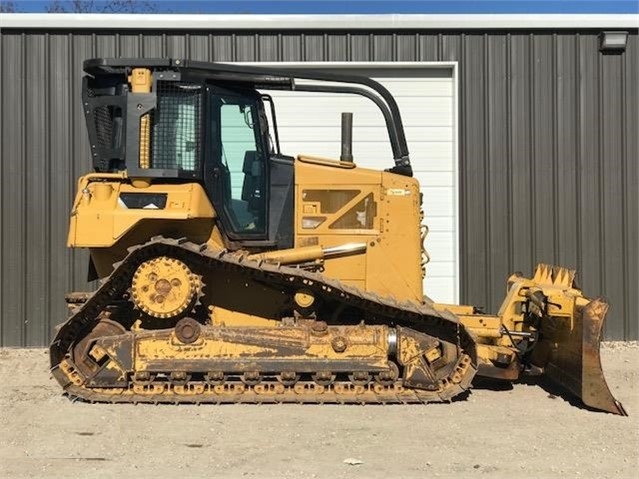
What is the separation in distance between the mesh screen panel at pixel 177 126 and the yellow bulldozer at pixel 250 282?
0.01m

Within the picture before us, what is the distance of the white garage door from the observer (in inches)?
359

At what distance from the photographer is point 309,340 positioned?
5844 millimetres

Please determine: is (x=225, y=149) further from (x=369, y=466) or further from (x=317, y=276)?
(x=369, y=466)

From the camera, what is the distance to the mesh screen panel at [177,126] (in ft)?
19.6

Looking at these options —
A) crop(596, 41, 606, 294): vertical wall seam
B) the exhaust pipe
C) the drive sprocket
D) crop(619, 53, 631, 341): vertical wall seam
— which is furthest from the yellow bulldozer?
crop(619, 53, 631, 341): vertical wall seam

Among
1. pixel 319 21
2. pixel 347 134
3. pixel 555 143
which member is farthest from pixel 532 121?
pixel 347 134

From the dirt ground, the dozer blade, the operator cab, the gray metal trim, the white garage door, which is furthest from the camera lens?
the white garage door

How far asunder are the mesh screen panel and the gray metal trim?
3.14 meters

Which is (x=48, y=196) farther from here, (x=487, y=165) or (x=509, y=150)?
(x=509, y=150)

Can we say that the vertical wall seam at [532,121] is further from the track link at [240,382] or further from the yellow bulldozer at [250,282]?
the track link at [240,382]

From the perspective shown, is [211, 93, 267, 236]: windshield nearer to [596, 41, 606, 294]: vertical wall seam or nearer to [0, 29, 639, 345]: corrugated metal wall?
[0, 29, 639, 345]: corrugated metal wall

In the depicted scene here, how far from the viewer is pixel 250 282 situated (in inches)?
241

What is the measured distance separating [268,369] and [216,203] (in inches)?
63.1

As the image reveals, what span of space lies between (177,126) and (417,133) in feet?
13.7
